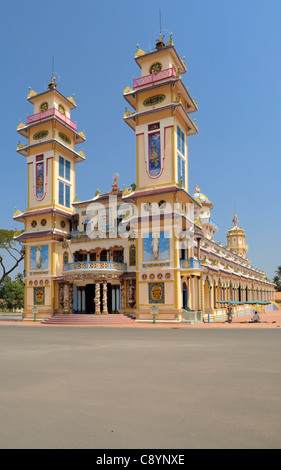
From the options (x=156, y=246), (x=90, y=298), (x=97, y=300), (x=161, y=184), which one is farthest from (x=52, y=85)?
(x=97, y=300)

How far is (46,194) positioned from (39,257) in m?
7.02

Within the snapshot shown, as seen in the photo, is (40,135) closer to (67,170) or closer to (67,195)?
(67,170)

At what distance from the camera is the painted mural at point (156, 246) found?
3416 centimetres

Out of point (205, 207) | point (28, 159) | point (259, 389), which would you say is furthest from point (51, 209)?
point (259, 389)

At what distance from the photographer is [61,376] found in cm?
910

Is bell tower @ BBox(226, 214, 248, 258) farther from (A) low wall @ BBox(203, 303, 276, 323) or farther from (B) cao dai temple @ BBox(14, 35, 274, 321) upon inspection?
(B) cao dai temple @ BBox(14, 35, 274, 321)

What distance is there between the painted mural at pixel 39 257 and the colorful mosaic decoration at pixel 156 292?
1314 cm

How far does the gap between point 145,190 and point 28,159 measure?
16.7m

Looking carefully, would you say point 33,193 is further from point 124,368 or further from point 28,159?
point 124,368

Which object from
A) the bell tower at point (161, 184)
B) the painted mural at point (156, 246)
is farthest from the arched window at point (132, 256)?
the painted mural at point (156, 246)

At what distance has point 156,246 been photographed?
34500 millimetres

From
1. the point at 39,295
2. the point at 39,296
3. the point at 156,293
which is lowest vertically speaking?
the point at 39,296

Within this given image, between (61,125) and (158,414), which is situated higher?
(61,125)

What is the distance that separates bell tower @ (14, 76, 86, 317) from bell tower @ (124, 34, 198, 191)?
33.0ft
